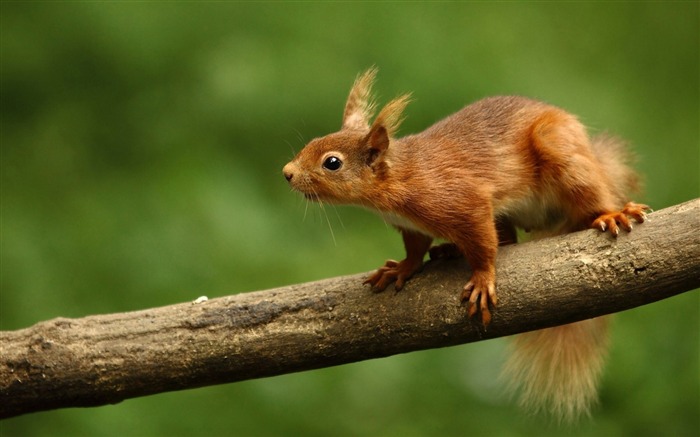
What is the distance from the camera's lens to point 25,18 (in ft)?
21.4

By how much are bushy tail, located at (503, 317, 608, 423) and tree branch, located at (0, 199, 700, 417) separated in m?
0.81

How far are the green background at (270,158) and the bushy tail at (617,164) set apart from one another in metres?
1.56

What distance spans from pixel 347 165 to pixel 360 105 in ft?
1.71

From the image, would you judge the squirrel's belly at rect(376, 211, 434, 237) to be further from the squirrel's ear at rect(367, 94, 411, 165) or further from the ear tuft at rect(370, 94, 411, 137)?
the ear tuft at rect(370, 94, 411, 137)

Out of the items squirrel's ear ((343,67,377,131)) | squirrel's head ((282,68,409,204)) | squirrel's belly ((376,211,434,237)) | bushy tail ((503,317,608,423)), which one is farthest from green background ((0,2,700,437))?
squirrel's head ((282,68,409,204))

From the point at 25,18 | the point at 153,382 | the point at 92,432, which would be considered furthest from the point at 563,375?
the point at 25,18

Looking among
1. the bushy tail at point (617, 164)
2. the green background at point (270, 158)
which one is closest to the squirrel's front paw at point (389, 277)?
the bushy tail at point (617, 164)

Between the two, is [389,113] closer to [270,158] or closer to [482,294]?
[482,294]

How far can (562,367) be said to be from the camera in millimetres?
4516

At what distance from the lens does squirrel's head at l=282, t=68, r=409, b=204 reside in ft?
13.1

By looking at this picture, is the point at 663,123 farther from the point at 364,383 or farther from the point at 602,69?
the point at 364,383

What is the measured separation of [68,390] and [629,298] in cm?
230

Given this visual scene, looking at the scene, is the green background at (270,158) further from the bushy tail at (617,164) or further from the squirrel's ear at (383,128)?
the squirrel's ear at (383,128)

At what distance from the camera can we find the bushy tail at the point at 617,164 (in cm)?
454
